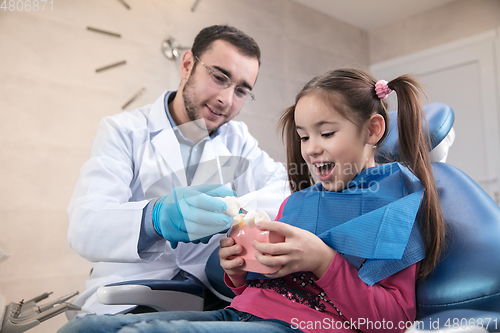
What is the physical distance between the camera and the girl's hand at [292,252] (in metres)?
0.79

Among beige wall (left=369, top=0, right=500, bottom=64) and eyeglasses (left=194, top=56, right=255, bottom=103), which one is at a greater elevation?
beige wall (left=369, top=0, right=500, bottom=64)

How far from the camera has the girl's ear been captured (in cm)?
107

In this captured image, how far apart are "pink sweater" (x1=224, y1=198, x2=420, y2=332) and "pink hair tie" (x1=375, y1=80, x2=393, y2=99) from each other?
1.64ft

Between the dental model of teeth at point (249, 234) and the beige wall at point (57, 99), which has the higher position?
the beige wall at point (57, 99)

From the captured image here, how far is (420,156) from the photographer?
97 cm

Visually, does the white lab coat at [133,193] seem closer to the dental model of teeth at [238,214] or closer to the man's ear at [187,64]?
the dental model of teeth at [238,214]

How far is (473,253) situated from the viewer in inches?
32.4

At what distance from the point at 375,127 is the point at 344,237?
373mm

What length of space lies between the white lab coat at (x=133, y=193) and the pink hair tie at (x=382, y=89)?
0.49 m

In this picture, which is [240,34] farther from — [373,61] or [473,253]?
[373,61]


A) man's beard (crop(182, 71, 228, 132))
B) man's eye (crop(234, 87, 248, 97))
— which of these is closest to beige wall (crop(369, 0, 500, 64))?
man's eye (crop(234, 87, 248, 97))

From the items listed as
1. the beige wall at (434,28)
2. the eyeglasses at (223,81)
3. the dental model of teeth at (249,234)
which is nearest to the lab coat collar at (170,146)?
the dental model of teeth at (249,234)

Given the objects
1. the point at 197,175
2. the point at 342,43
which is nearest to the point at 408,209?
the point at 197,175

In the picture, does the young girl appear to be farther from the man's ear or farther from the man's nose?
the man's ear
